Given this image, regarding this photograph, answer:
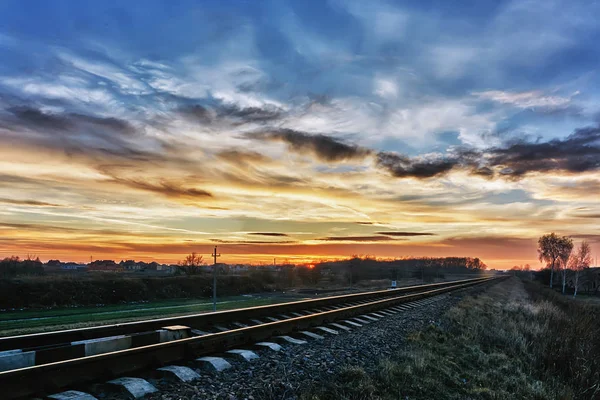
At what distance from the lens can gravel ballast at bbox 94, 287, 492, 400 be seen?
18.3ft

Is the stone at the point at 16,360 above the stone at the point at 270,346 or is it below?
Answer: above

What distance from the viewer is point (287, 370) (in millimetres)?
6801

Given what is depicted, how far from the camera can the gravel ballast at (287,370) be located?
5578 millimetres

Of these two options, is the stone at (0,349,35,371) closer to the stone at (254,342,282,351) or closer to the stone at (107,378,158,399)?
the stone at (107,378,158,399)

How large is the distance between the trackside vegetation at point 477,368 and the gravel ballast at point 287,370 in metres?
0.36

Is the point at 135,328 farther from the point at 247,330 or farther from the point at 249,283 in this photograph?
the point at 249,283


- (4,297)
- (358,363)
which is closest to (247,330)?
(358,363)

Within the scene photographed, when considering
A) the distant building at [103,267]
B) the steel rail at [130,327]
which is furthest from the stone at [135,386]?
the distant building at [103,267]

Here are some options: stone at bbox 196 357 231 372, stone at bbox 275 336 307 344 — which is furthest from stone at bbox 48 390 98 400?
stone at bbox 275 336 307 344

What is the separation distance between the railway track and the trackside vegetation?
7.83 feet

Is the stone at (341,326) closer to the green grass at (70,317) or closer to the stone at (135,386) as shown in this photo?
the stone at (135,386)

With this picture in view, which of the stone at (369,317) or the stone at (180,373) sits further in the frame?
the stone at (369,317)

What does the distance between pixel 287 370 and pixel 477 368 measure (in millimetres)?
5424

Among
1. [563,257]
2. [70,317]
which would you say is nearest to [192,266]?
[70,317]
